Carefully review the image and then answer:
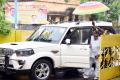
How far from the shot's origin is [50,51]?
39.1 feet

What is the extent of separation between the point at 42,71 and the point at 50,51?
0.67 meters

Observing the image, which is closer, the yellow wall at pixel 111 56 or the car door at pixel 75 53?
the yellow wall at pixel 111 56

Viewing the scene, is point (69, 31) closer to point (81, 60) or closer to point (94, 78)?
point (81, 60)

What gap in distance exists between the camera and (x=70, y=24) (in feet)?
41.8

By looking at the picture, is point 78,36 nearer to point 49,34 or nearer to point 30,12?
point 49,34

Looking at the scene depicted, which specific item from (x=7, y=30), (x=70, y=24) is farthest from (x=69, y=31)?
(x=7, y=30)

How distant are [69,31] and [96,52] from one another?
1274 millimetres

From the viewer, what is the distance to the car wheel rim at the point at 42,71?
1176 centimetres

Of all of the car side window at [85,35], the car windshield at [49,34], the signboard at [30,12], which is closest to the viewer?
the car windshield at [49,34]

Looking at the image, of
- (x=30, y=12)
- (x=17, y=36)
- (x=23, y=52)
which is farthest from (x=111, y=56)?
(x=30, y=12)

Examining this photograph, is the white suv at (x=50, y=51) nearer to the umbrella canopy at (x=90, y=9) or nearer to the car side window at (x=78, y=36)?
the car side window at (x=78, y=36)

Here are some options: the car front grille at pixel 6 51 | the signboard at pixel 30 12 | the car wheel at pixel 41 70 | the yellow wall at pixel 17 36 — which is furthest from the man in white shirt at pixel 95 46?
the signboard at pixel 30 12

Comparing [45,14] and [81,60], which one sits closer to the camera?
[81,60]

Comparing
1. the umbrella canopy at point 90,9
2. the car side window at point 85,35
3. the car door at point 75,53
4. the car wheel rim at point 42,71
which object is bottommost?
the car wheel rim at point 42,71
